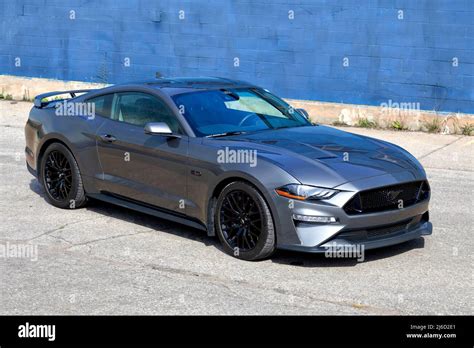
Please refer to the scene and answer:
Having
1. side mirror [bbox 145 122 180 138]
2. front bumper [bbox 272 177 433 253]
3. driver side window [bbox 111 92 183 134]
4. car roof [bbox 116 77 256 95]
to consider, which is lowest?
front bumper [bbox 272 177 433 253]

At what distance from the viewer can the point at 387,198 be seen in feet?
24.0

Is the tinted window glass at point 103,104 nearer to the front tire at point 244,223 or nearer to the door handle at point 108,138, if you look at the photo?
the door handle at point 108,138

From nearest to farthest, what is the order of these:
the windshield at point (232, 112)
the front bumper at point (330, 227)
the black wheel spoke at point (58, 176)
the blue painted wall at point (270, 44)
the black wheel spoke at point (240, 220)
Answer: the front bumper at point (330, 227) < the black wheel spoke at point (240, 220) < the windshield at point (232, 112) < the black wheel spoke at point (58, 176) < the blue painted wall at point (270, 44)

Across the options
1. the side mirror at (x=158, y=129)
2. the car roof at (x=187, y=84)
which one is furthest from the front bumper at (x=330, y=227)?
the car roof at (x=187, y=84)

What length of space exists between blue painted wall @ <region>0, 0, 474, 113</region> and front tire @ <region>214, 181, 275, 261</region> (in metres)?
8.17

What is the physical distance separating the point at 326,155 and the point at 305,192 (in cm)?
56

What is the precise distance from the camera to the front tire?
23.9 ft

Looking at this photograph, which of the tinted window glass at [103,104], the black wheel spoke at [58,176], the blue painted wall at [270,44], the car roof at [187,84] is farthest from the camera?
the blue painted wall at [270,44]

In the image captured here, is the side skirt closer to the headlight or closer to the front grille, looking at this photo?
the headlight

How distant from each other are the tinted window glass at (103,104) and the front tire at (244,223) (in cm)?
207

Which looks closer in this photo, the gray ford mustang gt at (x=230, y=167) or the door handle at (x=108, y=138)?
the gray ford mustang gt at (x=230, y=167)

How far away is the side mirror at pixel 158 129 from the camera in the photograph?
805 centimetres

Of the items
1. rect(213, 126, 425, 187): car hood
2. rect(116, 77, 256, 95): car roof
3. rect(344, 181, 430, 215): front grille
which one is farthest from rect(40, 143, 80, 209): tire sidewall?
rect(344, 181, 430, 215): front grille
